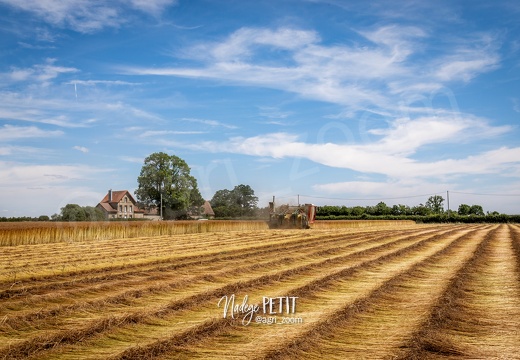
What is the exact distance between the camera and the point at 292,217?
47125 mm

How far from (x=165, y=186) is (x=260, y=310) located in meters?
73.2

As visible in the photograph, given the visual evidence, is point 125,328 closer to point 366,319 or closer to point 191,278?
point 366,319

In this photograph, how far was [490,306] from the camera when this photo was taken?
9.52 meters

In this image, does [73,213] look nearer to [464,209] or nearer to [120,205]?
[120,205]

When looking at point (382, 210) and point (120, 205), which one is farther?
point (382, 210)

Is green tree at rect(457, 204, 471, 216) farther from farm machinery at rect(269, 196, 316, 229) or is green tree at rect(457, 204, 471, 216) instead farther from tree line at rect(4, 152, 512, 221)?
farm machinery at rect(269, 196, 316, 229)

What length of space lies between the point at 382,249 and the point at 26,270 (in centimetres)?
1406

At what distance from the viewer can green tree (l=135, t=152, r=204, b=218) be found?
79.8 m

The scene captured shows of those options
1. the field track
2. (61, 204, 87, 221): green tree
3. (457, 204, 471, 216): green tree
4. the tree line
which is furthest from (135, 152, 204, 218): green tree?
(457, 204, 471, 216): green tree

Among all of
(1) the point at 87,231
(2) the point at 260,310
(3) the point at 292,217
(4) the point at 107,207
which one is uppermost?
(4) the point at 107,207

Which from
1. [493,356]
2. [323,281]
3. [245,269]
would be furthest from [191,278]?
[493,356]

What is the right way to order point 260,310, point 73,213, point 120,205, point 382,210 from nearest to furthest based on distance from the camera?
point 260,310 → point 73,213 → point 120,205 → point 382,210

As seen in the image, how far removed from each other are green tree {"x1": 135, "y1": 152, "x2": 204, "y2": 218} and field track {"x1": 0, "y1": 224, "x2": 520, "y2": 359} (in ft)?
209

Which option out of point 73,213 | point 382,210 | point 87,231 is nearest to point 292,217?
point 87,231
